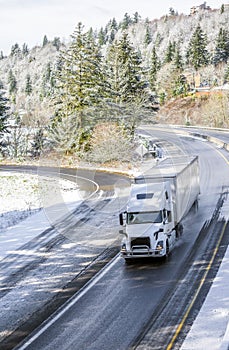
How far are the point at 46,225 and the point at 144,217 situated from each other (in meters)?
7.99

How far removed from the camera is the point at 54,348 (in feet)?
36.3

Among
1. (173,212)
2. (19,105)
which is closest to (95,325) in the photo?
(173,212)

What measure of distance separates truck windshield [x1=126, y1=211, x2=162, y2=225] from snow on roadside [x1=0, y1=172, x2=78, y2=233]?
8.86m

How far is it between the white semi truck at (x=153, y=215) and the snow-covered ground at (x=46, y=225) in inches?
94.8

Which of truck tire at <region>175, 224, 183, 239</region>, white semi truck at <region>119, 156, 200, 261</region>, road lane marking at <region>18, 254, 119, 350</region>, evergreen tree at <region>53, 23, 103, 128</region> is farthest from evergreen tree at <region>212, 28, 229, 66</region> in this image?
road lane marking at <region>18, 254, 119, 350</region>

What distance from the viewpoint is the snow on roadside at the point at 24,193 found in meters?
26.5

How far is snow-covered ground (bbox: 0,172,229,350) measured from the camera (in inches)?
443

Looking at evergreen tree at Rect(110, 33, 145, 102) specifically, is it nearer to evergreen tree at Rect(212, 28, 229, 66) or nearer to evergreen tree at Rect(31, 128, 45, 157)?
evergreen tree at Rect(31, 128, 45, 157)

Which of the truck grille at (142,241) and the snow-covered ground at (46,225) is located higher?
the truck grille at (142,241)

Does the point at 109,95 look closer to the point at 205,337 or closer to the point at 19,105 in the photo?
the point at 205,337

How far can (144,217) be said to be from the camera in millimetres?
17047

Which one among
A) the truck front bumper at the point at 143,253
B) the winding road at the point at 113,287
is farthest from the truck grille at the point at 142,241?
the winding road at the point at 113,287

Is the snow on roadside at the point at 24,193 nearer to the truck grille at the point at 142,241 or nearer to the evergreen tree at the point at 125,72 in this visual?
the truck grille at the point at 142,241

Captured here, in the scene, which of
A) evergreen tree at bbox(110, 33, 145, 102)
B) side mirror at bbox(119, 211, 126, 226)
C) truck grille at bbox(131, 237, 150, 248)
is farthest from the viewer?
evergreen tree at bbox(110, 33, 145, 102)
